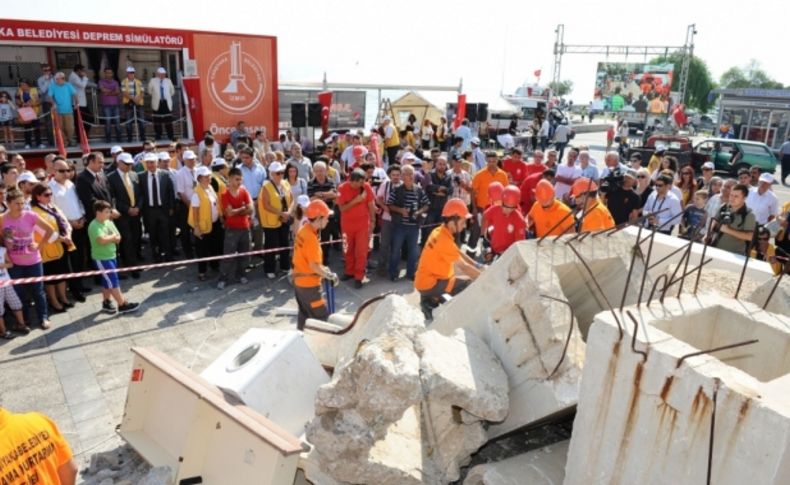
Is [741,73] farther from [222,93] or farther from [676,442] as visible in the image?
[676,442]

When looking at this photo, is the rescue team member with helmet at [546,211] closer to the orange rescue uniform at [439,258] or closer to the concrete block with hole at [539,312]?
the orange rescue uniform at [439,258]

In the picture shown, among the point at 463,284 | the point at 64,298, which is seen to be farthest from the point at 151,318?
the point at 463,284

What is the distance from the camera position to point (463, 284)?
668cm

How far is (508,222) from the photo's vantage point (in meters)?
7.24

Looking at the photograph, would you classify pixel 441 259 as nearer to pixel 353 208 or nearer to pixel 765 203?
pixel 353 208

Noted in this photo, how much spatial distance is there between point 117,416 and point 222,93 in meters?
9.75

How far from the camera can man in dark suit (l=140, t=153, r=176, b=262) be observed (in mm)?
8938

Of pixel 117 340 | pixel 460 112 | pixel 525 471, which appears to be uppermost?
pixel 460 112

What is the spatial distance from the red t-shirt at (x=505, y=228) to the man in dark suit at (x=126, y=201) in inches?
216

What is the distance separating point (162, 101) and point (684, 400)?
1334cm

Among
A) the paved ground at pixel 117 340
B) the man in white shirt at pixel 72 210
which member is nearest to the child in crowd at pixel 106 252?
the paved ground at pixel 117 340

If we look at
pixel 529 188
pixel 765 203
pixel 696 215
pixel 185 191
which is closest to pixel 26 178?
pixel 185 191

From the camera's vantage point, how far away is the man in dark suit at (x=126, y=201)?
8.72 metres

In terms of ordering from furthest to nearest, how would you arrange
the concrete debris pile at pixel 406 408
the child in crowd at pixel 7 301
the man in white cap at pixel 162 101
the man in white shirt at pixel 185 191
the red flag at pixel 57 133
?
the man in white cap at pixel 162 101
the red flag at pixel 57 133
the man in white shirt at pixel 185 191
the child in crowd at pixel 7 301
the concrete debris pile at pixel 406 408
